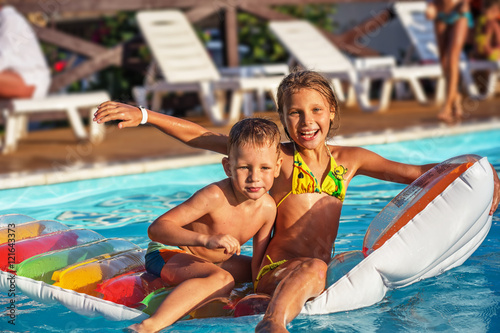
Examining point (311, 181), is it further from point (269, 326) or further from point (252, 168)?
point (269, 326)

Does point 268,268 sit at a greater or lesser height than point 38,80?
lesser

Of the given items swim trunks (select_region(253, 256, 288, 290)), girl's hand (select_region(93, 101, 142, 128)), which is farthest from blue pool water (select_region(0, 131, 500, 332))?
girl's hand (select_region(93, 101, 142, 128))

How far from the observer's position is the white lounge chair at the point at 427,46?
989 cm

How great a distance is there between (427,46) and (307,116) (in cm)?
800

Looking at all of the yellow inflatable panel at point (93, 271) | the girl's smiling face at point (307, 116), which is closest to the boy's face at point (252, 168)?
the girl's smiling face at point (307, 116)

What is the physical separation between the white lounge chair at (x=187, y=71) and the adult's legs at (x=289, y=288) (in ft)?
15.3

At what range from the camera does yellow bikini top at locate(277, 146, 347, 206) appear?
3080mm

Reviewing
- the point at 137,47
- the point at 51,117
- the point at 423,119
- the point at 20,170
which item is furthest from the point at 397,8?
the point at 20,170

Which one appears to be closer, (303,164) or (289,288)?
(289,288)

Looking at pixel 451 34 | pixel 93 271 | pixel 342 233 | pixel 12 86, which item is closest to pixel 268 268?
pixel 93 271

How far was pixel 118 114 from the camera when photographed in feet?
9.82

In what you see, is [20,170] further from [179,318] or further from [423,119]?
[423,119]

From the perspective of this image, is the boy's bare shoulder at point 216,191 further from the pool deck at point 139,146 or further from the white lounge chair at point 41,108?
the white lounge chair at point 41,108

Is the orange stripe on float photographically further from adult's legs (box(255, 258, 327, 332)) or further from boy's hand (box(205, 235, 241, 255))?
boy's hand (box(205, 235, 241, 255))
